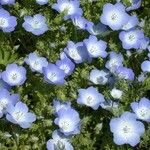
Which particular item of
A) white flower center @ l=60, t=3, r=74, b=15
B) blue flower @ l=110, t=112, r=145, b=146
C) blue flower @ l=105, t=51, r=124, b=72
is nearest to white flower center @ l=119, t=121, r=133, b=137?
blue flower @ l=110, t=112, r=145, b=146

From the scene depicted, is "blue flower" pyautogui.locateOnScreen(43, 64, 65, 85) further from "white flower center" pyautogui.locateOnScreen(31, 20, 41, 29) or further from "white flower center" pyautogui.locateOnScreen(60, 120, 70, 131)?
"white flower center" pyautogui.locateOnScreen(31, 20, 41, 29)

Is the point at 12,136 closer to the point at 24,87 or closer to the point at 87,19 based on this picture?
the point at 24,87

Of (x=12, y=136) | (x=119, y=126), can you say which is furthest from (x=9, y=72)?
(x=119, y=126)

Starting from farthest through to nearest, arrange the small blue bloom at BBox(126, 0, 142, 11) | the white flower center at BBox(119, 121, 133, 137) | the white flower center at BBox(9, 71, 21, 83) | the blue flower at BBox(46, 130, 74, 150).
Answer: the small blue bloom at BBox(126, 0, 142, 11) → the white flower center at BBox(9, 71, 21, 83) → the white flower center at BBox(119, 121, 133, 137) → the blue flower at BBox(46, 130, 74, 150)

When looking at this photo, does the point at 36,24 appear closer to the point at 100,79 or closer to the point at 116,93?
the point at 100,79

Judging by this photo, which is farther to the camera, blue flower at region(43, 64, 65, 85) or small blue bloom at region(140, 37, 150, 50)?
small blue bloom at region(140, 37, 150, 50)

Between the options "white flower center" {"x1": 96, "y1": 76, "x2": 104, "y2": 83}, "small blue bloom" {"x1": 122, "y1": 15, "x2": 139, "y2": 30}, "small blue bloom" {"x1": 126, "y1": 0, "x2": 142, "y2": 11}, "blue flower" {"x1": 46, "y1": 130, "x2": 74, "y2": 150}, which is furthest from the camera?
"small blue bloom" {"x1": 126, "y1": 0, "x2": 142, "y2": 11}

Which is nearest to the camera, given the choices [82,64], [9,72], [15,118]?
[15,118]
